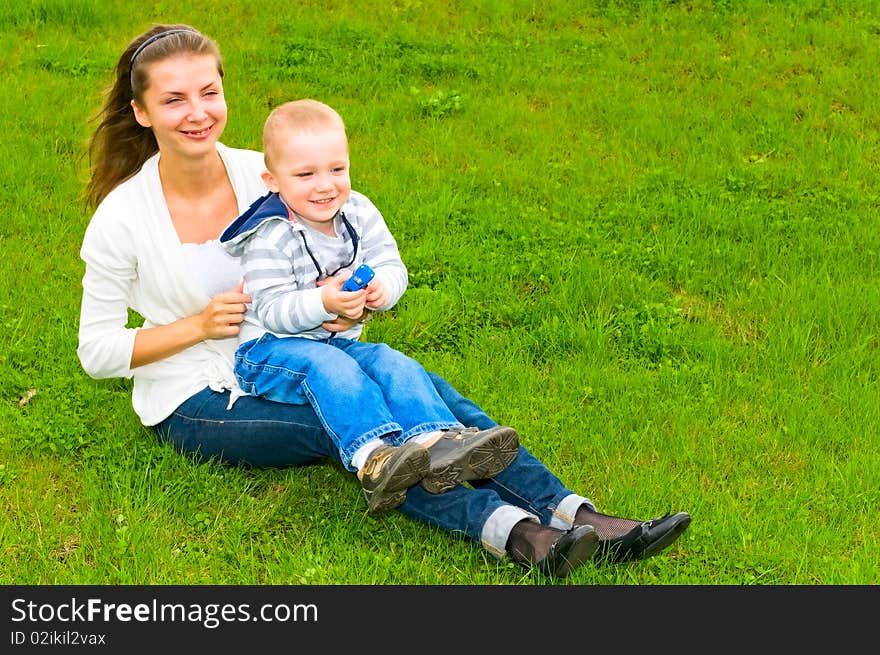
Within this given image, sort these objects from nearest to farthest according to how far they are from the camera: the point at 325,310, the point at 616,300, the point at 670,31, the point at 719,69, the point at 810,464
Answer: the point at 325,310 < the point at 810,464 < the point at 616,300 < the point at 719,69 < the point at 670,31

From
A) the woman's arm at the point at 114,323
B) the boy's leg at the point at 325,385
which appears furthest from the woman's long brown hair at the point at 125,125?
the boy's leg at the point at 325,385

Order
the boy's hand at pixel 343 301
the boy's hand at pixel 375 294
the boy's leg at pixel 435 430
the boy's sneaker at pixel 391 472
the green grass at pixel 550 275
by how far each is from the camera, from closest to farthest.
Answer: the boy's sneaker at pixel 391 472 → the boy's leg at pixel 435 430 → the boy's hand at pixel 343 301 → the boy's hand at pixel 375 294 → the green grass at pixel 550 275

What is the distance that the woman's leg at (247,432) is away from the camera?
4.50 m

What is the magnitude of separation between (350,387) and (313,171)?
0.84m

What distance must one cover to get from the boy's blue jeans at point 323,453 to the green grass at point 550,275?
0.46 feet

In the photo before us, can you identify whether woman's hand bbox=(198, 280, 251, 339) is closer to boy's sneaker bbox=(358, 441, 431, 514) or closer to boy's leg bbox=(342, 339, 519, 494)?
boy's leg bbox=(342, 339, 519, 494)

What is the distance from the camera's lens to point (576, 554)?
4.05 m

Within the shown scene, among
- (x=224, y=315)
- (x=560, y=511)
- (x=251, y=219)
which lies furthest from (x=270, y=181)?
(x=560, y=511)

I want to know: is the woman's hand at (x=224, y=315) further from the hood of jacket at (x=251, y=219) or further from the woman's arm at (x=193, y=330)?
the hood of jacket at (x=251, y=219)

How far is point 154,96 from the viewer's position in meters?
4.64

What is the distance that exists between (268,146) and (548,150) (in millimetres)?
4361

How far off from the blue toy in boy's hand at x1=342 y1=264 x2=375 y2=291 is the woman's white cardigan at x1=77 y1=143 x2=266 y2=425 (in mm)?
709

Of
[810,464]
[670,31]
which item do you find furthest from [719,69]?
[810,464]

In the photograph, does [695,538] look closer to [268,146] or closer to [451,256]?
[268,146]
